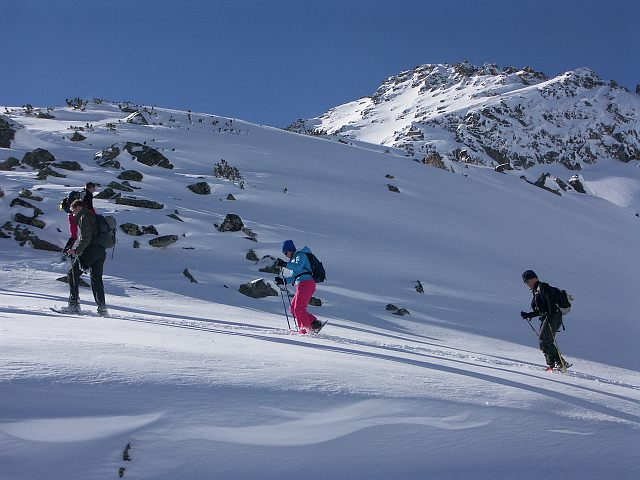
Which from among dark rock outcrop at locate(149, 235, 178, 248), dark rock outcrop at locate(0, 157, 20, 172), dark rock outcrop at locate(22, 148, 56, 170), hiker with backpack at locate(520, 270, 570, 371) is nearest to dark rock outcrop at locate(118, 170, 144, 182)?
dark rock outcrop at locate(22, 148, 56, 170)

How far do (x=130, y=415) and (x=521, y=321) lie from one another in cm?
1108

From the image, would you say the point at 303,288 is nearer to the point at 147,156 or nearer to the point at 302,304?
the point at 302,304

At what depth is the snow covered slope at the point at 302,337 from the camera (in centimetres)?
314

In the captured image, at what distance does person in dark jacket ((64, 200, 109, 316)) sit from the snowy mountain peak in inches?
A: 2329

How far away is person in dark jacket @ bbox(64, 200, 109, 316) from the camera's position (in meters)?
7.57

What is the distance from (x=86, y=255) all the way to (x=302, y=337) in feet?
10.0

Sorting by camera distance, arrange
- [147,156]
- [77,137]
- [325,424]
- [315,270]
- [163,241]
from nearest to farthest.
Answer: [325,424], [315,270], [163,241], [147,156], [77,137]

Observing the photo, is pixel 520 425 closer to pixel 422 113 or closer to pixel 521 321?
pixel 521 321

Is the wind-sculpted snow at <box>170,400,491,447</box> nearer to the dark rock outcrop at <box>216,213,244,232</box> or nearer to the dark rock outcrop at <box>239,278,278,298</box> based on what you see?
the dark rock outcrop at <box>239,278,278,298</box>

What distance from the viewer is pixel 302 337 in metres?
7.34

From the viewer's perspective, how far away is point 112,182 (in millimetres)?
16922

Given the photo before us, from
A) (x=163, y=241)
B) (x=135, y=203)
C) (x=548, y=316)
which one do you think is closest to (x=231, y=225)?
(x=163, y=241)

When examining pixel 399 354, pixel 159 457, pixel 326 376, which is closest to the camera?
pixel 159 457

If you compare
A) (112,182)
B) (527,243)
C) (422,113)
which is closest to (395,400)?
(112,182)
